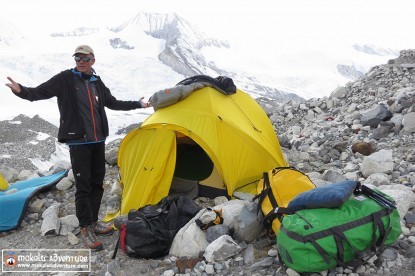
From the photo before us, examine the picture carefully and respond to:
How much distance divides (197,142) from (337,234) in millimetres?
2837

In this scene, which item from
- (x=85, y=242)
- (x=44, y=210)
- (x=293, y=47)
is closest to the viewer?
(x=85, y=242)

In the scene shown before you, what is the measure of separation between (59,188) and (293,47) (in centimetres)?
18435

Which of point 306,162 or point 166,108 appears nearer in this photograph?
point 166,108

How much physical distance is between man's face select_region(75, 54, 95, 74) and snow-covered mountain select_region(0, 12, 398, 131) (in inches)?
2063

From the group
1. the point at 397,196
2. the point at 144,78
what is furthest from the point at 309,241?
the point at 144,78

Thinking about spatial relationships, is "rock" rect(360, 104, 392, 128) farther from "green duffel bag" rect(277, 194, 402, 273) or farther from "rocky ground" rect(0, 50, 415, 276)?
"green duffel bag" rect(277, 194, 402, 273)

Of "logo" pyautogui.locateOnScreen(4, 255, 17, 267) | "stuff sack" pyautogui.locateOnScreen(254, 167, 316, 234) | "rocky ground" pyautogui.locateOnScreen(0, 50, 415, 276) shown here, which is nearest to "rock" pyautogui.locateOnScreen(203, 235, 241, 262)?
"rocky ground" pyautogui.locateOnScreen(0, 50, 415, 276)

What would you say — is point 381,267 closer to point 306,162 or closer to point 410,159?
point 410,159

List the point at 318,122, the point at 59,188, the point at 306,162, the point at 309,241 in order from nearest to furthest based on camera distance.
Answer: the point at 309,241 → the point at 59,188 → the point at 306,162 → the point at 318,122

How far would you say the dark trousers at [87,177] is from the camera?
4.67m

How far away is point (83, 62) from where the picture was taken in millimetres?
4656

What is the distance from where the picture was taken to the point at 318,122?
10.5 metres

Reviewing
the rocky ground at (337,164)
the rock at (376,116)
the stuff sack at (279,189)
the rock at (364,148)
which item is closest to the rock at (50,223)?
the rocky ground at (337,164)

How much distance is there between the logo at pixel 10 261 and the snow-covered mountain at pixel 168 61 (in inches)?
2053
